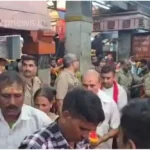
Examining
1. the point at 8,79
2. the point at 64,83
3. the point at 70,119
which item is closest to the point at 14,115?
the point at 8,79

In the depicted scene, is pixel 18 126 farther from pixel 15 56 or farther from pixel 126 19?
pixel 126 19

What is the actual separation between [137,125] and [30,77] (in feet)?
7.44

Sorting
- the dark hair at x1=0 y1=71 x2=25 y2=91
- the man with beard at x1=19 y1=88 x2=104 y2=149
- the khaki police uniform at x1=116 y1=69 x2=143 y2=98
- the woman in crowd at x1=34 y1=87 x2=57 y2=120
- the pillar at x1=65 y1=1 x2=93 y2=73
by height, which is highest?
the pillar at x1=65 y1=1 x2=93 y2=73

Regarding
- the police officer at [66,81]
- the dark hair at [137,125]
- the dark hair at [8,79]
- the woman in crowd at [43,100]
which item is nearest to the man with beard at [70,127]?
the dark hair at [137,125]

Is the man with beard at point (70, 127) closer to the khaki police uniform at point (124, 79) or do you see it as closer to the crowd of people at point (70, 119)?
the crowd of people at point (70, 119)

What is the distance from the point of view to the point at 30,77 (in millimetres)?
3328

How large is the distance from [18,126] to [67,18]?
542 cm

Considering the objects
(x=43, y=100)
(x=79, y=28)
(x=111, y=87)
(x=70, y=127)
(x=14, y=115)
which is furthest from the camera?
(x=79, y=28)

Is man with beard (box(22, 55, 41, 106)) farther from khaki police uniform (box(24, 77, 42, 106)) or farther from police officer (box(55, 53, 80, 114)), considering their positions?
police officer (box(55, 53, 80, 114))

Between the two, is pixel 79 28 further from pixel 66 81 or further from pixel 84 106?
pixel 84 106

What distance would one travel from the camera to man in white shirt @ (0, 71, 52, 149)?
5.93 feet

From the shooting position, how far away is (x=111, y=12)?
40.2 feet

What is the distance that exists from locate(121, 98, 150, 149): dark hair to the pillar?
576cm

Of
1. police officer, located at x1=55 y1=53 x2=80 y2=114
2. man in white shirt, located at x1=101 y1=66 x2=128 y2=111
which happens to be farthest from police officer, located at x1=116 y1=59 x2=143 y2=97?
man in white shirt, located at x1=101 y1=66 x2=128 y2=111
